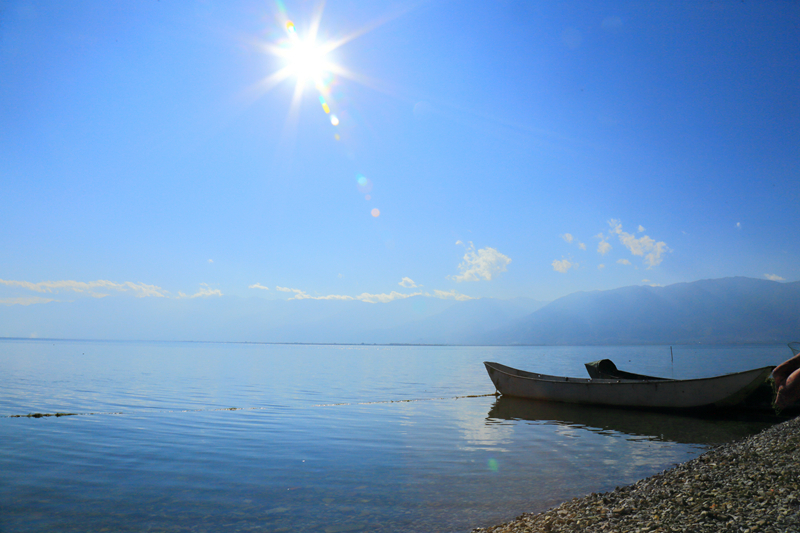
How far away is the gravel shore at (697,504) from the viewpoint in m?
7.54

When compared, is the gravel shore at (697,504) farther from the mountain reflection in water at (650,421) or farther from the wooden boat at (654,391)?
the wooden boat at (654,391)

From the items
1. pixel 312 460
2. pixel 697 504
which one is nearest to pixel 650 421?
pixel 697 504

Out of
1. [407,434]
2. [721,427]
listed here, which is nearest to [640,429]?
[721,427]

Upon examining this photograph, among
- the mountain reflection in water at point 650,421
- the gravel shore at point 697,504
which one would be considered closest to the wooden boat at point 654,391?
the mountain reflection in water at point 650,421

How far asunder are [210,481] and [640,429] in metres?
20.6

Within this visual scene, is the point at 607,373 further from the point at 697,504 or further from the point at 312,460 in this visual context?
the point at 697,504

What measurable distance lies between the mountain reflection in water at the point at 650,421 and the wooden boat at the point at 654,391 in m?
0.66

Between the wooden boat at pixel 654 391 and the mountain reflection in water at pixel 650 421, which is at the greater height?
the wooden boat at pixel 654 391

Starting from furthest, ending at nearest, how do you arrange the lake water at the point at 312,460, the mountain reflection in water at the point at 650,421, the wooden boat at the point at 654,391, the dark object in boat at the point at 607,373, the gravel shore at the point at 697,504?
1. the dark object in boat at the point at 607,373
2. the wooden boat at the point at 654,391
3. the mountain reflection in water at the point at 650,421
4. the lake water at the point at 312,460
5. the gravel shore at the point at 697,504

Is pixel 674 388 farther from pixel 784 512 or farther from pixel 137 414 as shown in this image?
pixel 137 414

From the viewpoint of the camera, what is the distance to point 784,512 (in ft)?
24.7

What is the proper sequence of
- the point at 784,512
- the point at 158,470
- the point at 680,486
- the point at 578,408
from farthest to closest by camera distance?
1. the point at 578,408
2. the point at 158,470
3. the point at 680,486
4. the point at 784,512

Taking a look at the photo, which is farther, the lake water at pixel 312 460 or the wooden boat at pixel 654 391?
the wooden boat at pixel 654 391

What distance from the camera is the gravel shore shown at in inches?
297
